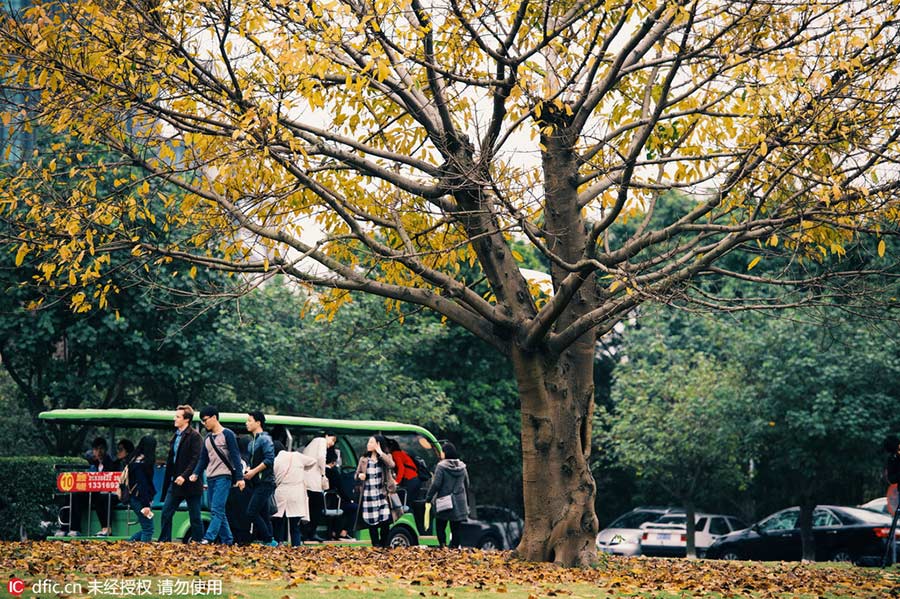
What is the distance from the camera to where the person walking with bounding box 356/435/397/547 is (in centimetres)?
1620

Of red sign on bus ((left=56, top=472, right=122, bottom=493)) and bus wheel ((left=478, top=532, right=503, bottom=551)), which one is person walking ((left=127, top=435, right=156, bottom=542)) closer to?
red sign on bus ((left=56, top=472, right=122, bottom=493))

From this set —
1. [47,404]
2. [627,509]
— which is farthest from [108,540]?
[627,509]

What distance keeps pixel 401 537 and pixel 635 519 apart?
18.4m

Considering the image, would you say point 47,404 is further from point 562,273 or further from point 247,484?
point 562,273

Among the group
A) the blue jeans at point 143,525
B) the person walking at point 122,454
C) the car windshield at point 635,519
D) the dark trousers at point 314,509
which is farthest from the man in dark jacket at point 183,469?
the car windshield at point 635,519

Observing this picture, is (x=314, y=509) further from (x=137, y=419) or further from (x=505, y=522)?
(x=505, y=522)

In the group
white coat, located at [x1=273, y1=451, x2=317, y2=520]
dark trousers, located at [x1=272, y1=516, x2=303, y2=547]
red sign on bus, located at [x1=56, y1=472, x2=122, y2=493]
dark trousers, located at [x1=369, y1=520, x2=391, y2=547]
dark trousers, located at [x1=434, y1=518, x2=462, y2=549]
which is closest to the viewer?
white coat, located at [x1=273, y1=451, x2=317, y2=520]

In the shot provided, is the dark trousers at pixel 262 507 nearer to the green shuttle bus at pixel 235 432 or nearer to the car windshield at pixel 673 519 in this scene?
the green shuttle bus at pixel 235 432

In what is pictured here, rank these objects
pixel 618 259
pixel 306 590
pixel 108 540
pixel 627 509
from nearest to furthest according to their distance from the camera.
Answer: pixel 306 590
pixel 618 259
pixel 108 540
pixel 627 509

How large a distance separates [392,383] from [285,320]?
383 centimetres

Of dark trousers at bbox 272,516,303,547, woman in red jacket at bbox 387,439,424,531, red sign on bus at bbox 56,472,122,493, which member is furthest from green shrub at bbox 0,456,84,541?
woman in red jacket at bbox 387,439,424,531

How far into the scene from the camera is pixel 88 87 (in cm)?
1182

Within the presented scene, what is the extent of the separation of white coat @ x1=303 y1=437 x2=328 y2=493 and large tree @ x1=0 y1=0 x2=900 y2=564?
354cm

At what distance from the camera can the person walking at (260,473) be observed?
47.1 ft
